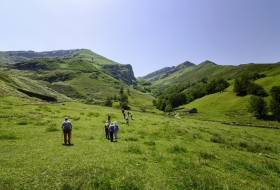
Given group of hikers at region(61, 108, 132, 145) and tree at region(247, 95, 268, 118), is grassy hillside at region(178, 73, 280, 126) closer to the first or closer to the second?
tree at region(247, 95, 268, 118)

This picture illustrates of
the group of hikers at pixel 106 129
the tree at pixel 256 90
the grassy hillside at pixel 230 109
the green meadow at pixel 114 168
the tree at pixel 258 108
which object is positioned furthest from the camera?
the tree at pixel 256 90

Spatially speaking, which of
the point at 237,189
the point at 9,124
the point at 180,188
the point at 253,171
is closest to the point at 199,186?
the point at 180,188

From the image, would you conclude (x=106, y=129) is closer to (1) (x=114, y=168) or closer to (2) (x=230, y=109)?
(1) (x=114, y=168)

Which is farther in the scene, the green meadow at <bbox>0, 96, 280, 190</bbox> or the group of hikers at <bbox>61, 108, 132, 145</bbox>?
the group of hikers at <bbox>61, 108, 132, 145</bbox>

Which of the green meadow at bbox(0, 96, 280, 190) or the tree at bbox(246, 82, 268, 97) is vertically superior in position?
the tree at bbox(246, 82, 268, 97)

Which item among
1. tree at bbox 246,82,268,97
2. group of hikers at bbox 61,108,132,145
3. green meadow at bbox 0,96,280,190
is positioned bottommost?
green meadow at bbox 0,96,280,190

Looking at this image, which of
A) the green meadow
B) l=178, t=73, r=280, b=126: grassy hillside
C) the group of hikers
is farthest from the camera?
l=178, t=73, r=280, b=126: grassy hillside

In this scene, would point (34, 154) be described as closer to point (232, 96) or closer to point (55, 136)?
point (55, 136)

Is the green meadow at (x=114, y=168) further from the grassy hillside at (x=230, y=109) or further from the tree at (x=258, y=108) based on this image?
the tree at (x=258, y=108)

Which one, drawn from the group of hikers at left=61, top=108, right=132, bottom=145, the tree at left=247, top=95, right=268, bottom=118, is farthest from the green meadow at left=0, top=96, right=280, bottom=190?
the tree at left=247, top=95, right=268, bottom=118

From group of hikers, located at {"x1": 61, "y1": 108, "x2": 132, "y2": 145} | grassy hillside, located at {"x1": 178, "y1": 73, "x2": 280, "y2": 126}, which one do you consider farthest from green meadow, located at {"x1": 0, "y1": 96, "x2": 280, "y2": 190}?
grassy hillside, located at {"x1": 178, "y1": 73, "x2": 280, "y2": 126}

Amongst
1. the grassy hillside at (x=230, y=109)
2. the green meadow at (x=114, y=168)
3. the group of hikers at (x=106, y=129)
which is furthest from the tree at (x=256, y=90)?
the group of hikers at (x=106, y=129)

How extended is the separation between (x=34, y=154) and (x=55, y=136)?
29.3 feet

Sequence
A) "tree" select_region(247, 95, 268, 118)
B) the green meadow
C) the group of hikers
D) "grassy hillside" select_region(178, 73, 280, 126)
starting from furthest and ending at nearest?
1. "grassy hillside" select_region(178, 73, 280, 126)
2. "tree" select_region(247, 95, 268, 118)
3. the group of hikers
4. the green meadow
